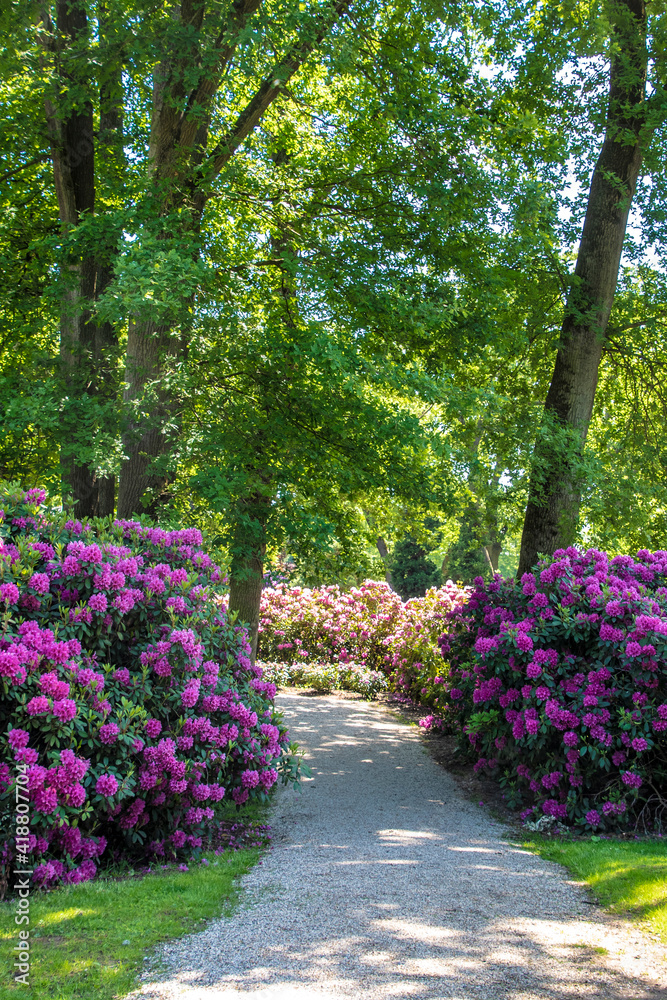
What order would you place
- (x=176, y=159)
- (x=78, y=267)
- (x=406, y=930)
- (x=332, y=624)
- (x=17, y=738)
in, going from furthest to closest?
1. (x=332, y=624)
2. (x=78, y=267)
3. (x=176, y=159)
4. (x=17, y=738)
5. (x=406, y=930)

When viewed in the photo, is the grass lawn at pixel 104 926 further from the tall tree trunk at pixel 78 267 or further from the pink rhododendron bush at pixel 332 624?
the pink rhododendron bush at pixel 332 624

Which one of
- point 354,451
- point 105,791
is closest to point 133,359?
point 354,451

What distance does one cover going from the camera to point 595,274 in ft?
30.5

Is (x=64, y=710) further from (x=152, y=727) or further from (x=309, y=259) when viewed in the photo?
(x=309, y=259)

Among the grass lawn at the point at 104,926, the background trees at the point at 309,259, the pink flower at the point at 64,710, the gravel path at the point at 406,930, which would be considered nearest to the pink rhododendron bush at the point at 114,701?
the pink flower at the point at 64,710

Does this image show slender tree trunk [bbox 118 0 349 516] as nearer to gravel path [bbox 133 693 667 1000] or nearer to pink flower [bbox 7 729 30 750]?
pink flower [bbox 7 729 30 750]

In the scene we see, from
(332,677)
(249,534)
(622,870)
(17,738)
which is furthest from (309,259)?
(332,677)

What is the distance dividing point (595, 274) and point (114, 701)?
746 centimetres

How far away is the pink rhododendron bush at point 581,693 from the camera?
5969 millimetres

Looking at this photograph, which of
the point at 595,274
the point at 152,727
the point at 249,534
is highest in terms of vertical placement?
the point at 595,274

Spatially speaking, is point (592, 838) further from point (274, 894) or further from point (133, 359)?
point (133, 359)

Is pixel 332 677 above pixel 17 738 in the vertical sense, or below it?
below

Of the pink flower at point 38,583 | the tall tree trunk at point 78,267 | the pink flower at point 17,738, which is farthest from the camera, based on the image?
the tall tree trunk at point 78,267

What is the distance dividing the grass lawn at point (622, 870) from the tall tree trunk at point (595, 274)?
3.60 m
